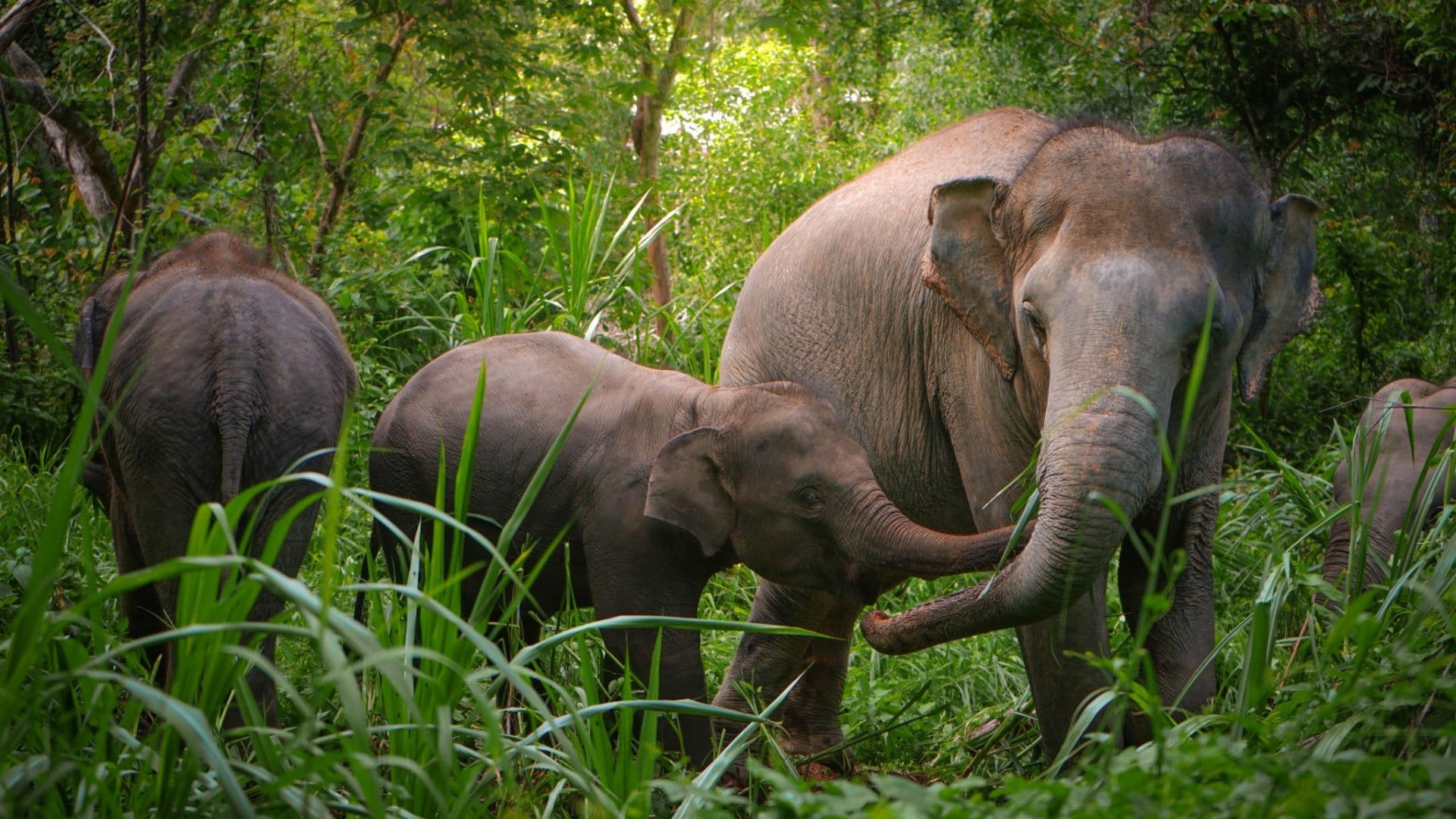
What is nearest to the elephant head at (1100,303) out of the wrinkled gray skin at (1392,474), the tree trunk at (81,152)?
the wrinkled gray skin at (1392,474)

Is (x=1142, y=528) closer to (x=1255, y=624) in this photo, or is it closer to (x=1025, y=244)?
(x=1025, y=244)

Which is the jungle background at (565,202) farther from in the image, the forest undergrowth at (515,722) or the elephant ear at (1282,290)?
the elephant ear at (1282,290)

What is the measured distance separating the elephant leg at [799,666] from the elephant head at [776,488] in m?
0.46

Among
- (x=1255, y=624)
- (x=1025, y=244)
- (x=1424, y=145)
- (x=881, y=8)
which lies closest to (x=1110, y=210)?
(x=1025, y=244)

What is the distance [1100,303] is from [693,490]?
51.6 inches

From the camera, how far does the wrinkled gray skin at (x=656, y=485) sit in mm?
3846

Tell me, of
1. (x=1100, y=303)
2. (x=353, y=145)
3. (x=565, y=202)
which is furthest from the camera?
(x=565, y=202)

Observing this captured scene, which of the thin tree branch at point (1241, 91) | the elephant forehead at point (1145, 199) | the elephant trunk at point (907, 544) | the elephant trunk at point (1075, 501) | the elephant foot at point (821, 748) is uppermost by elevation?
the thin tree branch at point (1241, 91)

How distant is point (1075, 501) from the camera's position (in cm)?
299

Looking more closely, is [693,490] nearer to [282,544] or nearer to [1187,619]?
[282,544]

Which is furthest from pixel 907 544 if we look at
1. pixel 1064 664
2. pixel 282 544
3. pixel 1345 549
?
pixel 1345 549

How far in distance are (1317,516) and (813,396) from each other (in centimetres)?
196

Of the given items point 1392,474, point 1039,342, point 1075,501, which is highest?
point 1039,342

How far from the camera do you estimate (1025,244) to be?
3.50 metres
